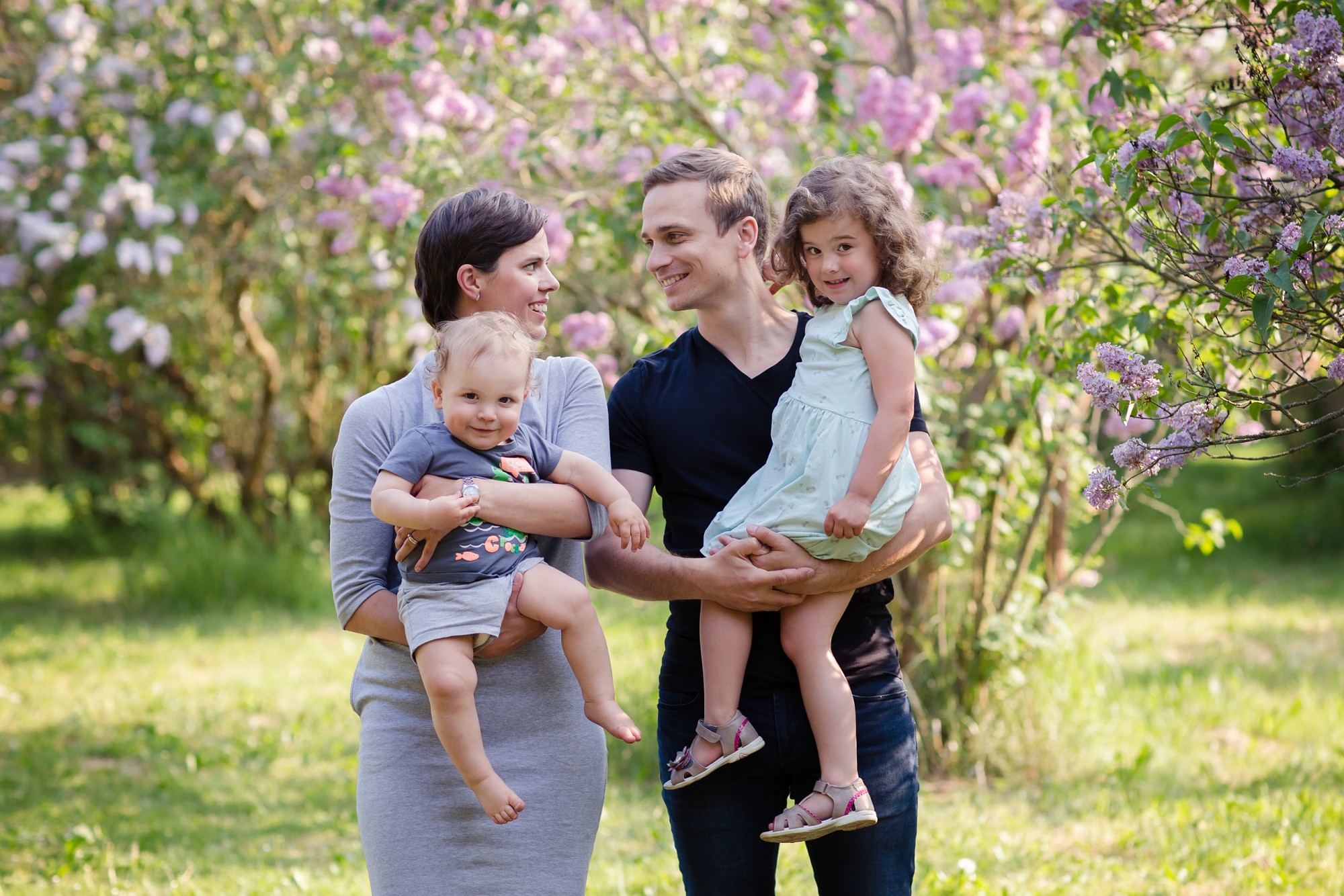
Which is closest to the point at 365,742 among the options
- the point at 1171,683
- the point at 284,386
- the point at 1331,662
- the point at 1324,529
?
the point at 1171,683

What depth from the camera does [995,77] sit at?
4.48 metres

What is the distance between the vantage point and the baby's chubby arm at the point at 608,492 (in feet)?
6.61

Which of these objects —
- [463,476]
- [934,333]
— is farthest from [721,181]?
[934,333]

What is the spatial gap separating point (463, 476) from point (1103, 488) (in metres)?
1.07

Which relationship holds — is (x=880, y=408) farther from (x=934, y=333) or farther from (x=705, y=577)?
(x=934, y=333)

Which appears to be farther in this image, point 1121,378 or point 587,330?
point 587,330

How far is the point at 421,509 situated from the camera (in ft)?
6.13

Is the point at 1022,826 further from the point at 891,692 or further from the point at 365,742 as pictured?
the point at 365,742

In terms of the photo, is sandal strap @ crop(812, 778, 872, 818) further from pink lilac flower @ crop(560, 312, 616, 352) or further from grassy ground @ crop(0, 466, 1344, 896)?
pink lilac flower @ crop(560, 312, 616, 352)

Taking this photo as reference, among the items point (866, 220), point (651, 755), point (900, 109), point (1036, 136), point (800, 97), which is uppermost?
point (800, 97)

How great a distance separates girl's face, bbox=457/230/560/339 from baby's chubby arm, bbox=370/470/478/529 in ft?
1.19

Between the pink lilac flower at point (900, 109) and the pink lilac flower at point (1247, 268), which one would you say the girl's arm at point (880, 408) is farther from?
the pink lilac flower at point (900, 109)

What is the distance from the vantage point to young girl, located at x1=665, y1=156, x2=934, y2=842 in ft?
6.77

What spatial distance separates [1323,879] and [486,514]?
9.43ft
